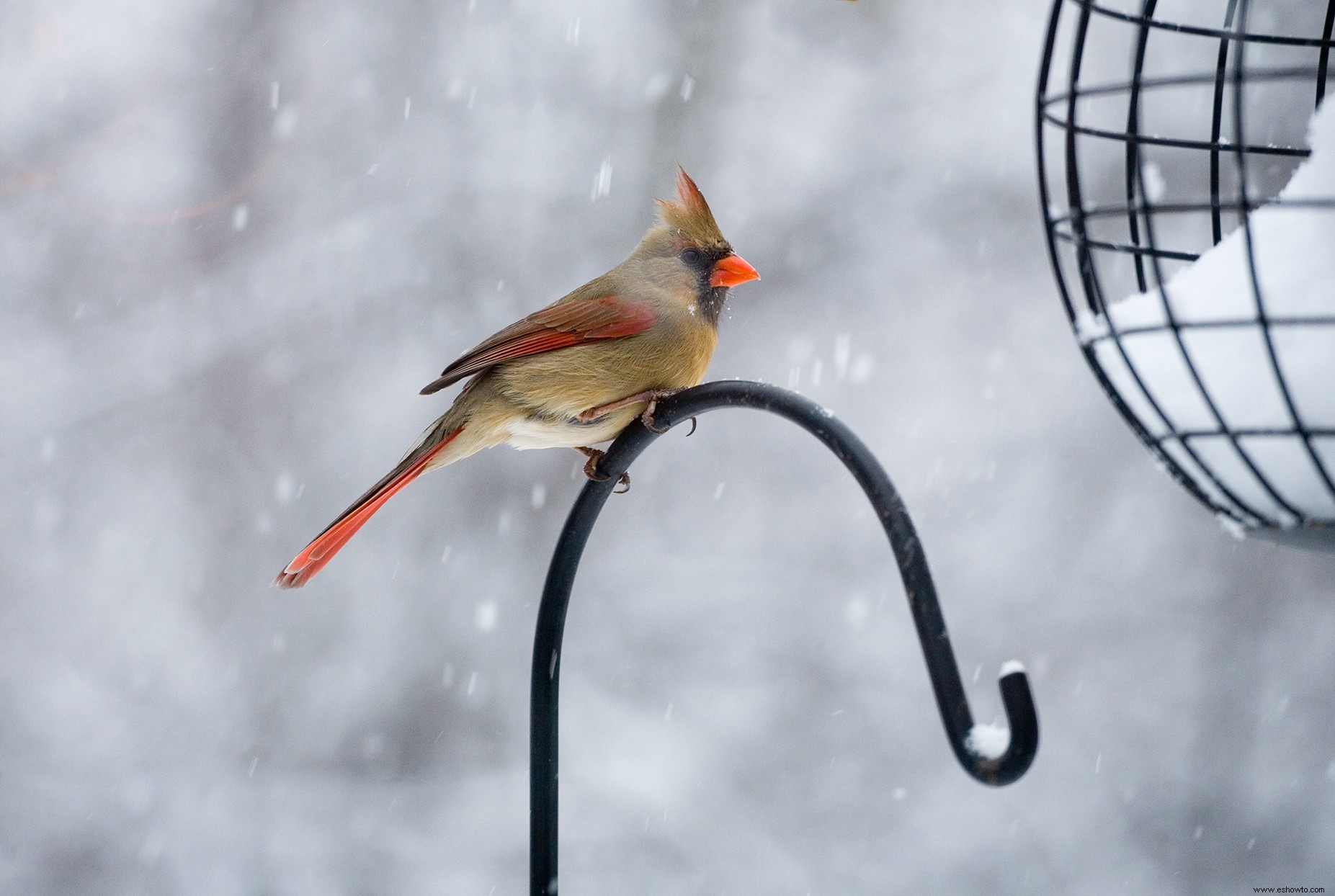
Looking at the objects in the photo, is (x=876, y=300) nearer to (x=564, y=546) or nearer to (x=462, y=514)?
(x=462, y=514)

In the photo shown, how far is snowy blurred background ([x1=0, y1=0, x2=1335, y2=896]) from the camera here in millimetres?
4789

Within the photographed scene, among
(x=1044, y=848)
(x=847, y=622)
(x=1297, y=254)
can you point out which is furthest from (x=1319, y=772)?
(x=1297, y=254)

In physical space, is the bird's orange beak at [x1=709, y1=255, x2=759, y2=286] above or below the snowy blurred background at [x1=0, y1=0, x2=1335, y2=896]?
above

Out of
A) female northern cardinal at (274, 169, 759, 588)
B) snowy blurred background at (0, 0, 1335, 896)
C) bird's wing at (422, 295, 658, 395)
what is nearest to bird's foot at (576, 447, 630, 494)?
female northern cardinal at (274, 169, 759, 588)

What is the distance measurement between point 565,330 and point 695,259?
0.29 meters

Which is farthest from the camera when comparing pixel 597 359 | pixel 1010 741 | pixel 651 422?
pixel 597 359

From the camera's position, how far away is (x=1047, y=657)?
4.95 metres

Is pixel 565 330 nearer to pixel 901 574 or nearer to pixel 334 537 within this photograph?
pixel 334 537

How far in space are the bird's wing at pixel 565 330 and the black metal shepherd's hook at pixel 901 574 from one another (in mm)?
317

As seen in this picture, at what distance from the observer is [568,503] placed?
4789mm

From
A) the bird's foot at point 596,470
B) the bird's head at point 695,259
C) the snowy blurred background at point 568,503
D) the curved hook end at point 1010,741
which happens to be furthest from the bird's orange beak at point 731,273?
the snowy blurred background at point 568,503

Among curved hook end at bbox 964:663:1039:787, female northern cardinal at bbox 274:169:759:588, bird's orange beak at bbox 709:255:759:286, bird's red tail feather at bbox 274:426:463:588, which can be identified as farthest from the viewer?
bird's orange beak at bbox 709:255:759:286

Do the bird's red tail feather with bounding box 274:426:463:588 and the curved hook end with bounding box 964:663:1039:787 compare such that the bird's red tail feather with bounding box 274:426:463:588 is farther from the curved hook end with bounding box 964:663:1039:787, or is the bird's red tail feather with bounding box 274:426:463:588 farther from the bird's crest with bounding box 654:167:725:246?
the curved hook end with bounding box 964:663:1039:787

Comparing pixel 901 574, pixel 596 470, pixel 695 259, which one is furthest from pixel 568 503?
pixel 901 574
